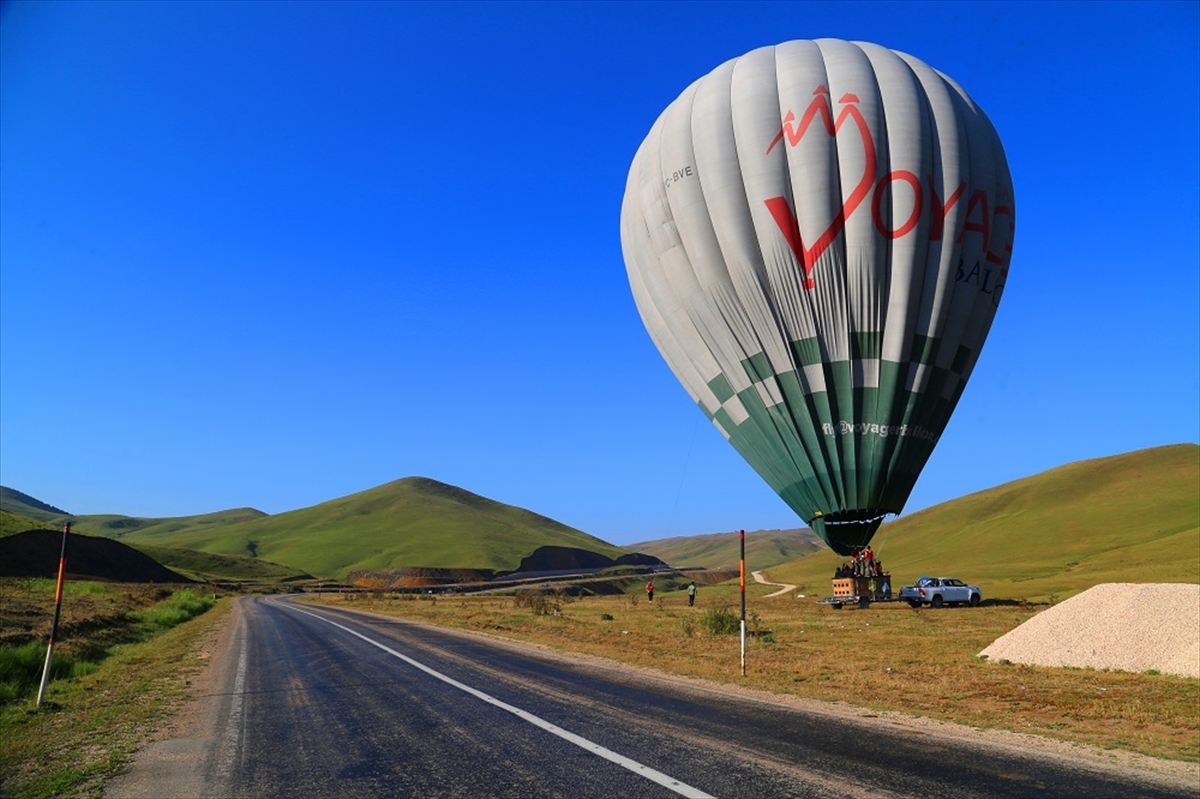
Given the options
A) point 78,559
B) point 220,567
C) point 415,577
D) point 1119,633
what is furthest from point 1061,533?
point 220,567

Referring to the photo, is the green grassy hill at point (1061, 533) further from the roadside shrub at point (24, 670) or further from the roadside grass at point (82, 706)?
the roadside shrub at point (24, 670)

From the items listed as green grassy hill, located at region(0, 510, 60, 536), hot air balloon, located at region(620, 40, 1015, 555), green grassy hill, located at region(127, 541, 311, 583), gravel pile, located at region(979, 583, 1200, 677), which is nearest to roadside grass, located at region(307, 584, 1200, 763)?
gravel pile, located at region(979, 583, 1200, 677)

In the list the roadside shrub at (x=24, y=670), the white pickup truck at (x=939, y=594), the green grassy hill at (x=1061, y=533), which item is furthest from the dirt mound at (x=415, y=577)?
the roadside shrub at (x=24, y=670)

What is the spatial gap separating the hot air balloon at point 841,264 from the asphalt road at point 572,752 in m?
13.0

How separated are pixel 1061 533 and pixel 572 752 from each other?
369 feet

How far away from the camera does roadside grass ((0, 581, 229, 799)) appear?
28.2 ft

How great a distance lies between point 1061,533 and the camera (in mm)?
102438

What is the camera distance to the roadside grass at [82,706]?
28.2 feet

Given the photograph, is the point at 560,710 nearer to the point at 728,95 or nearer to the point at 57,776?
the point at 57,776

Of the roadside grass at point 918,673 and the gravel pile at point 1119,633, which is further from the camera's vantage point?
the gravel pile at point 1119,633

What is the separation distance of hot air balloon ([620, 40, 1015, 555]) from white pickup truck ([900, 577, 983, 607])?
21.0 m

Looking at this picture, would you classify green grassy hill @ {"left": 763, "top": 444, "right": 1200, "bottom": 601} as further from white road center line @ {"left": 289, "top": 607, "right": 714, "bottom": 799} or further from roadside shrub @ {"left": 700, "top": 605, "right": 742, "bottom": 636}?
white road center line @ {"left": 289, "top": 607, "right": 714, "bottom": 799}

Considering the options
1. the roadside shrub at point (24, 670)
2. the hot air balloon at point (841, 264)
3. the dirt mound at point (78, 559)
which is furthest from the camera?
the dirt mound at point (78, 559)

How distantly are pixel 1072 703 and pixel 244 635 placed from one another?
29.3 metres
